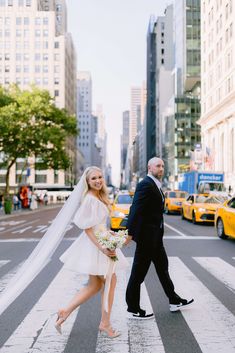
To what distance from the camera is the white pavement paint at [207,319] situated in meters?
4.35

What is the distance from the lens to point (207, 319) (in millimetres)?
5195

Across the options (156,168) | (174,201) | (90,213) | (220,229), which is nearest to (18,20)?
(174,201)

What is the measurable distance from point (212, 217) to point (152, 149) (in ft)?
366

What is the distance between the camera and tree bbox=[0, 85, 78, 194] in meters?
38.4

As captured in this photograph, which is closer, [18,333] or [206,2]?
[18,333]

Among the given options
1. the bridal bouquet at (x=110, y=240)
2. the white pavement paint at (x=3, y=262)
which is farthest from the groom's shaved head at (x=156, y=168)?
the white pavement paint at (x=3, y=262)

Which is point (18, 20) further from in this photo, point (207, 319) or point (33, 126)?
point (207, 319)

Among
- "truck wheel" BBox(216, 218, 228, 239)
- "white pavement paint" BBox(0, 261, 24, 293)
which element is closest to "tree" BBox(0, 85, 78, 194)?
"truck wheel" BBox(216, 218, 228, 239)

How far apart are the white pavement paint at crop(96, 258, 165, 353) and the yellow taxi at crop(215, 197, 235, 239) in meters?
7.39

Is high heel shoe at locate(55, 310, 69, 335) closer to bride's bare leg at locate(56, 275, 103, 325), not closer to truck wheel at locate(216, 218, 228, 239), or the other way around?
bride's bare leg at locate(56, 275, 103, 325)

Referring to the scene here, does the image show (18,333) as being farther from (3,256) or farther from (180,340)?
(3,256)

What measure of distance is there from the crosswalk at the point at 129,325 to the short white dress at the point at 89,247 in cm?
74

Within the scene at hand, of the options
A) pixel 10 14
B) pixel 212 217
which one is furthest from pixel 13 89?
pixel 10 14

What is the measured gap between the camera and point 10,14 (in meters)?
105
